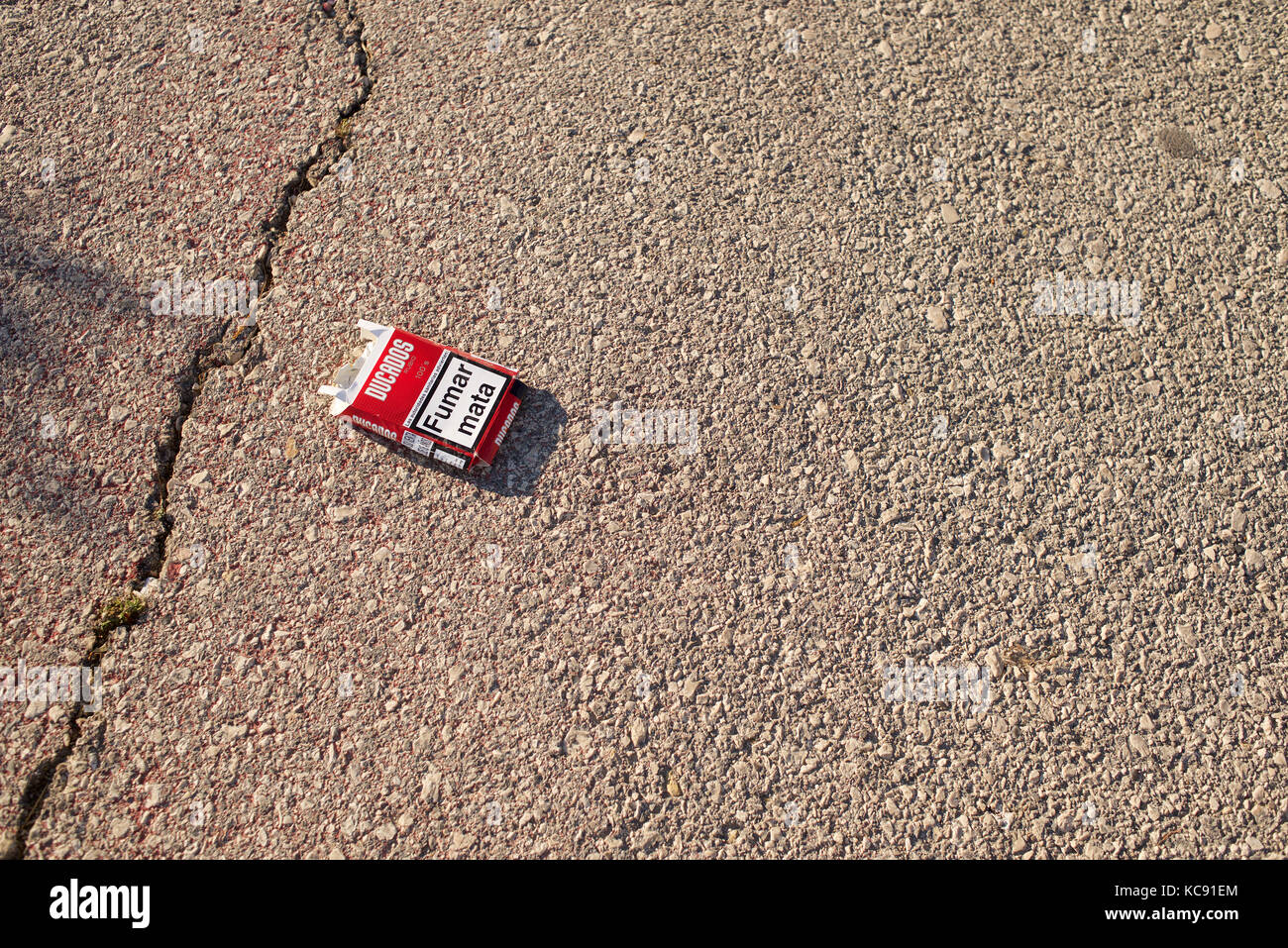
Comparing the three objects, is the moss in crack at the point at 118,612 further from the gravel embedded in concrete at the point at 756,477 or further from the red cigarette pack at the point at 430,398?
the red cigarette pack at the point at 430,398

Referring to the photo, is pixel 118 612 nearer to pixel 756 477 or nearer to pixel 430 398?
pixel 430 398

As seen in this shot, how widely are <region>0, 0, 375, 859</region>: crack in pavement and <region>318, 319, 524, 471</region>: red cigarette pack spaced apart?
1.41ft

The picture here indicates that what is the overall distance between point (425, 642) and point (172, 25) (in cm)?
268

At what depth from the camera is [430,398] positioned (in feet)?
8.79

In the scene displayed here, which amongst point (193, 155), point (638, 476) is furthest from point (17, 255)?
point (638, 476)

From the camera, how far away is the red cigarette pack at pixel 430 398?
266cm

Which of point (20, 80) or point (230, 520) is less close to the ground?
point (20, 80)

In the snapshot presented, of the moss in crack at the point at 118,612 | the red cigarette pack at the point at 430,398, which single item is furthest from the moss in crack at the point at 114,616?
the red cigarette pack at the point at 430,398

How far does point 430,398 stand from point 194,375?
2.73 ft

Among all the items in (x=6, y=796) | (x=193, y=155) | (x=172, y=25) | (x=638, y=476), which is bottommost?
(x=6, y=796)

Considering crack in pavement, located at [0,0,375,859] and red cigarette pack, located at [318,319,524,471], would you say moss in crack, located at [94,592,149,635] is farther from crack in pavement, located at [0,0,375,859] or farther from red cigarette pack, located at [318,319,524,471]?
red cigarette pack, located at [318,319,524,471]

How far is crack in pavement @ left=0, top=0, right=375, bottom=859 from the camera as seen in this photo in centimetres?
237

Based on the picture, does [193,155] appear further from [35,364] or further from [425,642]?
[425,642]

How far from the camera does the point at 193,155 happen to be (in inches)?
121
